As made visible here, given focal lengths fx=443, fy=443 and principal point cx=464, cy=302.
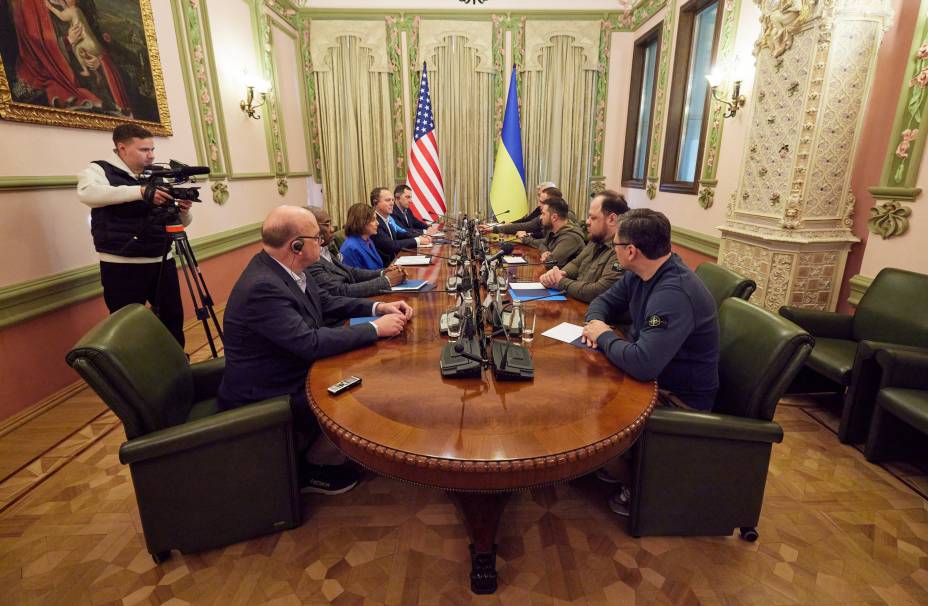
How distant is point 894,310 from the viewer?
2285 mm

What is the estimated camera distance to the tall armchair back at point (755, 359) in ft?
4.57

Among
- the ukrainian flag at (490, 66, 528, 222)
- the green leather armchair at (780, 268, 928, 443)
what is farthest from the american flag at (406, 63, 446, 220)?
the green leather armchair at (780, 268, 928, 443)

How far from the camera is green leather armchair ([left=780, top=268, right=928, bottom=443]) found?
2.12m

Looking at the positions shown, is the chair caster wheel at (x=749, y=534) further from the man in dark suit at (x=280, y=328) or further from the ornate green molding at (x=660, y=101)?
the ornate green molding at (x=660, y=101)

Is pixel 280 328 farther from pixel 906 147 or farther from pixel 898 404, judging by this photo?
pixel 906 147

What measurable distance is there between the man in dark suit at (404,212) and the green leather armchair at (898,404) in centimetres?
383

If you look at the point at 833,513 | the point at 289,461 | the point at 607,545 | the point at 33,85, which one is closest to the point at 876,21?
the point at 833,513

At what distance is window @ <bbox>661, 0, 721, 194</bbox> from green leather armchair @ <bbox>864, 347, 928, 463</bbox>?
2695 millimetres

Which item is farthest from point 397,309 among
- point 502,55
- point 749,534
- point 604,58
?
point 604,58

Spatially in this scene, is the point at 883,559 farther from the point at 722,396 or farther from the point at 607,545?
the point at 607,545

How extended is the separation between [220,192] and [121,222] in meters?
1.79

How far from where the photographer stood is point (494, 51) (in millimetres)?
5887

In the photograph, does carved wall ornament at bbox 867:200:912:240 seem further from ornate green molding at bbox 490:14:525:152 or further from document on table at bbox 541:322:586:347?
ornate green molding at bbox 490:14:525:152

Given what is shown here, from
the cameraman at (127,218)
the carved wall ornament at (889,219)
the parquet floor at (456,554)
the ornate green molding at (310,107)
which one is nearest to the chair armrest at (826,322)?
the carved wall ornament at (889,219)
